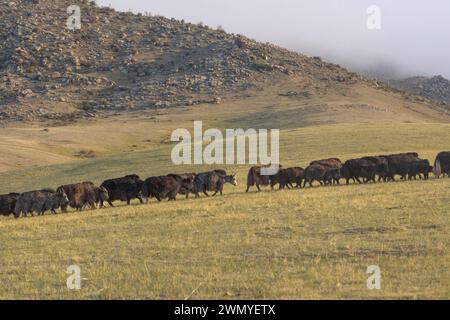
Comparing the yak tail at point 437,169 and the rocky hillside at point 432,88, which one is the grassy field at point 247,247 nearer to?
the yak tail at point 437,169

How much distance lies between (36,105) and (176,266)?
82.3 m

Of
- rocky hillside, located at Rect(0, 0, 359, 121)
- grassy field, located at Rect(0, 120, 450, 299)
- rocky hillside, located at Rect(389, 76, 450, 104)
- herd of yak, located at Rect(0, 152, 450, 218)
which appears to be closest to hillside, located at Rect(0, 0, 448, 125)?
rocky hillside, located at Rect(0, 0, 359, 121)

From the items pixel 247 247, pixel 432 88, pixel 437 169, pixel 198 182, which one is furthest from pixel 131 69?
pixel 247 247

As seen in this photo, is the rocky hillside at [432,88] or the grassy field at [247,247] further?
the rocky hillside at [432,88]

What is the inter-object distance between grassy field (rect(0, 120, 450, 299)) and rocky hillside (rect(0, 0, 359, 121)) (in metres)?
66.9

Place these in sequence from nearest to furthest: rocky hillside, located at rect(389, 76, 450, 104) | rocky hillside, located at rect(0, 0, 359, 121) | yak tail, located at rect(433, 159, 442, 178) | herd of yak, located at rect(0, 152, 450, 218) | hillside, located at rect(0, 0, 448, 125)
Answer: herd of yak, located at rect(0, 152, 450, 218), yak tail, located at rect(433, 159, 442, 178), hillside, located at rect(0, 0, 448, 125), rocky hillside, located at rect(0, 0, 359, 121), rocky hillside, located at rect(389, 76, 450, 104)

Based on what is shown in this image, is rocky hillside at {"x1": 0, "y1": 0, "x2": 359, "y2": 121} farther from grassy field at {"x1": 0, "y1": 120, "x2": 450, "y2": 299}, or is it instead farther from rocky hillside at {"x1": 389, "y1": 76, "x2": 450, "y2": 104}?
grassy field at {"x1": 0, "y1": 120, "x2": 450, "y2": 299}

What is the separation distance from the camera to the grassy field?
42.2 feet

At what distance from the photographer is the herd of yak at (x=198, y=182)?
89.6 ft

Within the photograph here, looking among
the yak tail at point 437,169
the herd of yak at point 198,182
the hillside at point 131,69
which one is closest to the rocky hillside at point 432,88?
the hillside at point 131,69

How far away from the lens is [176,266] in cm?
1467

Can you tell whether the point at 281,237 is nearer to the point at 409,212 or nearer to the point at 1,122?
the point at 409,212

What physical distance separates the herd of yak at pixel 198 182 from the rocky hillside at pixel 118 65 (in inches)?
2379

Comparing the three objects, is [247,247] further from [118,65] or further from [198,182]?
[118,65]
